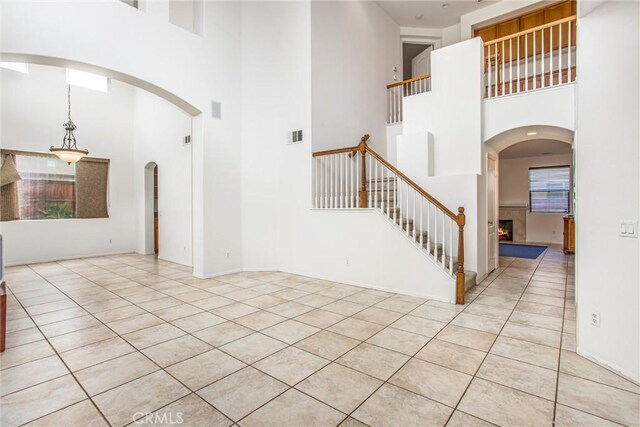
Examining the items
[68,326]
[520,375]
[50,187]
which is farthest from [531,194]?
[50,187]

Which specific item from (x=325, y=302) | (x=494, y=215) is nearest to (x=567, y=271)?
(x=494, y=215)

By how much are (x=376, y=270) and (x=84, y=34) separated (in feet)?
17.1

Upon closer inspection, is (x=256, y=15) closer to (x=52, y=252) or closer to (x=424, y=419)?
(x=424, y=419)

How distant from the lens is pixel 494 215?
20.0 ft

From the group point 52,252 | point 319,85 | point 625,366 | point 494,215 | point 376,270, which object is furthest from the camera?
point 52,252

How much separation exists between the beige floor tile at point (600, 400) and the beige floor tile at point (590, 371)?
8cm

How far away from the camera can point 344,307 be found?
153 inches

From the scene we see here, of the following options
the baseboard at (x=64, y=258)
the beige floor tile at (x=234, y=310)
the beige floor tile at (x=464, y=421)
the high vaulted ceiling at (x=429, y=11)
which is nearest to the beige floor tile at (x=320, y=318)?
the beige floor tile at (x=234, y=310)

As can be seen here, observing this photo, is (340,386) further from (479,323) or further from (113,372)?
(479,323)

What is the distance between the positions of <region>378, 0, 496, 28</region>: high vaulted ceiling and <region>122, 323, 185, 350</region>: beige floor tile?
8.34 metres

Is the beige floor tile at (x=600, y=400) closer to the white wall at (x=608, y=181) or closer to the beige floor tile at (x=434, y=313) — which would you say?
the white wall at (x=608, y=181)

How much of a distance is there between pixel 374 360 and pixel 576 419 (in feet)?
4.34

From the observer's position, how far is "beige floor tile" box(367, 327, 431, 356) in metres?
2.76

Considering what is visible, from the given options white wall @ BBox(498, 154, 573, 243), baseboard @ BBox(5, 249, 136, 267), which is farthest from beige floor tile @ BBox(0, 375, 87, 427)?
white wall @ BBox(498, 154, 573, 243)
